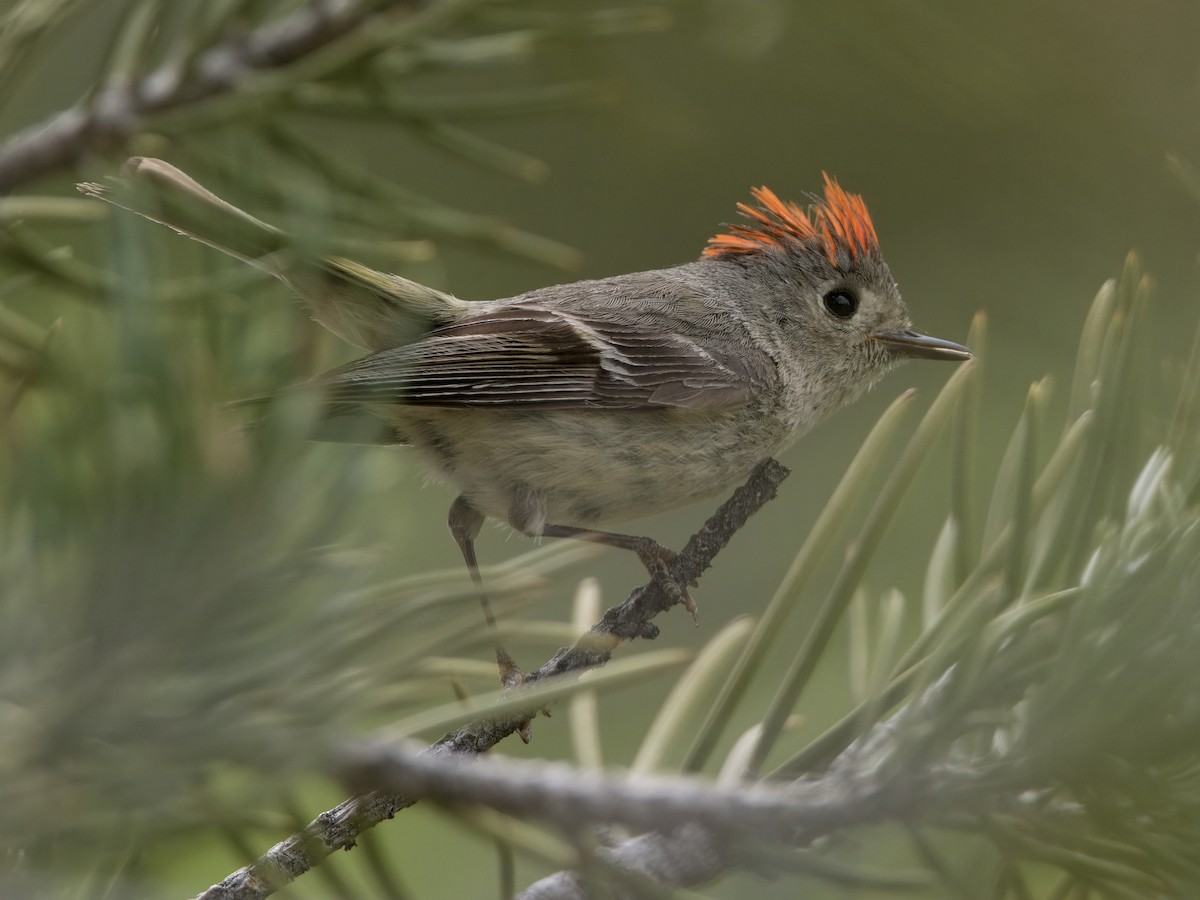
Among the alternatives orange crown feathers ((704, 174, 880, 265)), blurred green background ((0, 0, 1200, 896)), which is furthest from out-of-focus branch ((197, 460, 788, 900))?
orange crown feathers ((704, 174, 880, 265))

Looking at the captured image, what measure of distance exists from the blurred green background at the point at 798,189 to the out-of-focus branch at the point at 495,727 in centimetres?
5

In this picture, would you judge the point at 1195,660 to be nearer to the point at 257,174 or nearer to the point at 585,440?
the point at 257,174

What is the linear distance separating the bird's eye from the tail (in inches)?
29.7

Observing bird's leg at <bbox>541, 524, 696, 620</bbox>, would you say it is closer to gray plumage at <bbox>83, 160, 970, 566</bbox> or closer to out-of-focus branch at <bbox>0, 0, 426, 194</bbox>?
gray plumage at <bbox>83, 160, 970, 566</bbox>

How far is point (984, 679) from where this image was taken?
61 centimetres

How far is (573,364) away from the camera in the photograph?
2.11m

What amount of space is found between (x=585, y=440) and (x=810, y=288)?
0.72 m

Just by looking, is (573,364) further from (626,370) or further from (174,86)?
(174,86)

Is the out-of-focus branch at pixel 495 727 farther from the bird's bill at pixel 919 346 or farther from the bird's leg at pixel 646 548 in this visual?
the bird's bill at pixel 919 346

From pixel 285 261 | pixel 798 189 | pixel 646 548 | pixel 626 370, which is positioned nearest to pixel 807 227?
pixel 798 189

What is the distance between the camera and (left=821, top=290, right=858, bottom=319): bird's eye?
7.74 feet

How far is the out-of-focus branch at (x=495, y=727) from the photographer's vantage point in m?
0.79

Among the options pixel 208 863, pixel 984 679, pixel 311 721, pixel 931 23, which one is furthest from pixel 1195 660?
pixel 208 863

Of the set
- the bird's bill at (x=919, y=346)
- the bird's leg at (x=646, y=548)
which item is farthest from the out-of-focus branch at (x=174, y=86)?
the bird's bill at (x=919, y=346)
